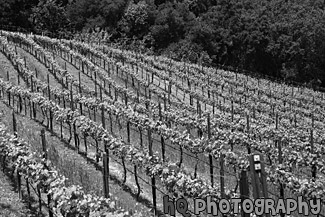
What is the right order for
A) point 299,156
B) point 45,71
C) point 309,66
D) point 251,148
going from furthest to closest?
point 309,66
point 45,71
point 251,148
point 299,156

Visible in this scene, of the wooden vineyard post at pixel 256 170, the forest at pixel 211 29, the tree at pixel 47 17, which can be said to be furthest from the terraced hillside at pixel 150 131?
the tree at pixel 47 17

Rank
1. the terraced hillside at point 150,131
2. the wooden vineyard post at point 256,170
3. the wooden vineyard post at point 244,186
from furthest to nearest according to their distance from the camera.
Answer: the terraced hillside at point 150,131 → the wooden vineyard post at point 244,186 → the wooden vineyard post at point 256,170

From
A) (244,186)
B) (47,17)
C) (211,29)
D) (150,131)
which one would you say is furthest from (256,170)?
(47,17)

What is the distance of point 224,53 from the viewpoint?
51125 mm

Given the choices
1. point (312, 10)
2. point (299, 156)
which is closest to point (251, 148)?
point (299, 156)

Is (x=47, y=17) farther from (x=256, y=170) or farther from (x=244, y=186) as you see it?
(x=256, y=170)

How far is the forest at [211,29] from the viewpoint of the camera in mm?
46500

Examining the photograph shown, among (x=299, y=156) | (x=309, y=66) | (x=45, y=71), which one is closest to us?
(x=299, y=156)

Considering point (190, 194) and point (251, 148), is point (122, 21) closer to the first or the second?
point (251, 148)

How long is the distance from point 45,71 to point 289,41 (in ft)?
98.2

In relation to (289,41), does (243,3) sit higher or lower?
higher

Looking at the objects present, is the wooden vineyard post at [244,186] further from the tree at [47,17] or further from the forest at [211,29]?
the tree at [47,17]

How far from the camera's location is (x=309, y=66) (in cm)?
4691

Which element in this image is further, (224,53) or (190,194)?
(224,53)
